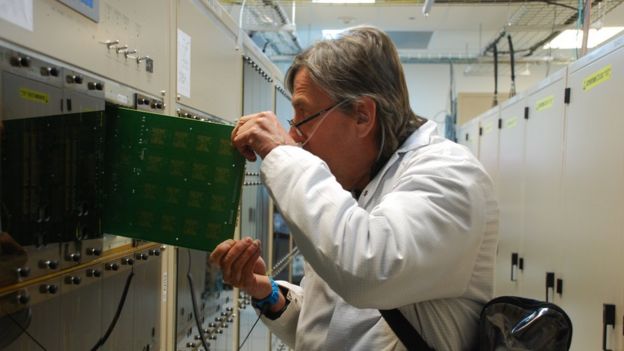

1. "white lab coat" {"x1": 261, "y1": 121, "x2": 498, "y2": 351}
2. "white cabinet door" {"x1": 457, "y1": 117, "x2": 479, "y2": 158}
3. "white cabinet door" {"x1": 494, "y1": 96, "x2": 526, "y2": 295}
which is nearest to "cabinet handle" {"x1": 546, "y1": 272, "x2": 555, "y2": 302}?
"white cabinet door" {"x1": 494, "y1": 96, "x2": 526, "y2": 295}

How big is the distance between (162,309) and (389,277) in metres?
0.69

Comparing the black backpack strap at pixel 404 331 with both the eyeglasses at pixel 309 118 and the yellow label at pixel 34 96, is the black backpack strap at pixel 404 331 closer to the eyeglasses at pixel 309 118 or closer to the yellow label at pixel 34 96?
the eyeglasses at pixel 309 118

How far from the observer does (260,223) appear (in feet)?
7.37

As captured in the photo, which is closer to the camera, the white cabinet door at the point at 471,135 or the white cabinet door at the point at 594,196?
the white cabinet door at the point at 594,196

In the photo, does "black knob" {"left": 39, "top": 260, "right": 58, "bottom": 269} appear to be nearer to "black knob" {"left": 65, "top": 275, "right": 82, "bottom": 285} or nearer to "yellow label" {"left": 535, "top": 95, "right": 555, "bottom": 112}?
"black knob" {"left": 65, "top": 275, "right": 82, "bottom": 285}

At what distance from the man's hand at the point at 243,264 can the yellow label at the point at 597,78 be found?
144cm

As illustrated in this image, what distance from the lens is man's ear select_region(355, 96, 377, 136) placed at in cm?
102

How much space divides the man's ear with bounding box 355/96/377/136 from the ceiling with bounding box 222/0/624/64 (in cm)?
234

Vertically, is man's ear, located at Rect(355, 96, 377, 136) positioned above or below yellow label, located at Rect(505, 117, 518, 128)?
below

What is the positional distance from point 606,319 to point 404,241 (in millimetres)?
1321

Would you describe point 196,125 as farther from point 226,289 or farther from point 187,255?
point 226,289

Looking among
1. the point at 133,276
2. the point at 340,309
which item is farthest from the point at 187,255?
the point at 340,309

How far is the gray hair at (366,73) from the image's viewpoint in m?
1.02

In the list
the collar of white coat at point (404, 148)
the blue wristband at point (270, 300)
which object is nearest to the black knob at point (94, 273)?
the blue wristband at point (270, 300)
